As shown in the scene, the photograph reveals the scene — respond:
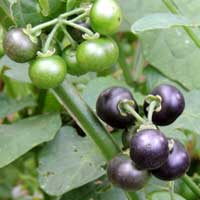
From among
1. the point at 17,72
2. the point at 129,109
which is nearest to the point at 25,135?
the point at 17,72

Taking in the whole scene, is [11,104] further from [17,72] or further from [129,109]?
[129,109]

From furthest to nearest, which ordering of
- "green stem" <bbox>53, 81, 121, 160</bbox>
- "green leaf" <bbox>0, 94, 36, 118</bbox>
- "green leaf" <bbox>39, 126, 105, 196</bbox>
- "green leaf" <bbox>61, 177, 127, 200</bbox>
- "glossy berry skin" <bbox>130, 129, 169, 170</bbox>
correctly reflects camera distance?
"green leaf" <bbox>0, 94, 36, 118</bbox> < "green leaf" <bbox>61, 177, 127, 200</bbox> < "green leaf" <bbox>39, 126, 105, 196</bbox> < "green stem" <bbox>53, 81, 121, 160</bbox> < "glossy berry skin" <bbox>130, 129, 169, 170</bbox>

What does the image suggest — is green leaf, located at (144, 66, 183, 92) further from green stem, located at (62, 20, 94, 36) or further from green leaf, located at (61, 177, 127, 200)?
green stem, located at (62, 20, 94, 36)

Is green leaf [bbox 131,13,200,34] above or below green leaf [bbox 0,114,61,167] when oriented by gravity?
above

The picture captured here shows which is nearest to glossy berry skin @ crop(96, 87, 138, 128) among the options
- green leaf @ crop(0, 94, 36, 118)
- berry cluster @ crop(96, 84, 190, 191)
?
berry cluster @ crop(96, 84, 190, 191)

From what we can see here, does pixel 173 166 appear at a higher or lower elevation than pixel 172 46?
higher

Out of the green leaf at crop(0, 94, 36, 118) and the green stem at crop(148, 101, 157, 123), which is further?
the green leaf at crop(0, 94, 36, 118)

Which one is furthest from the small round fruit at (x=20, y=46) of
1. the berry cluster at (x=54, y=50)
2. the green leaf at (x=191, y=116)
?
the green leaf at (x=191, y=116)
